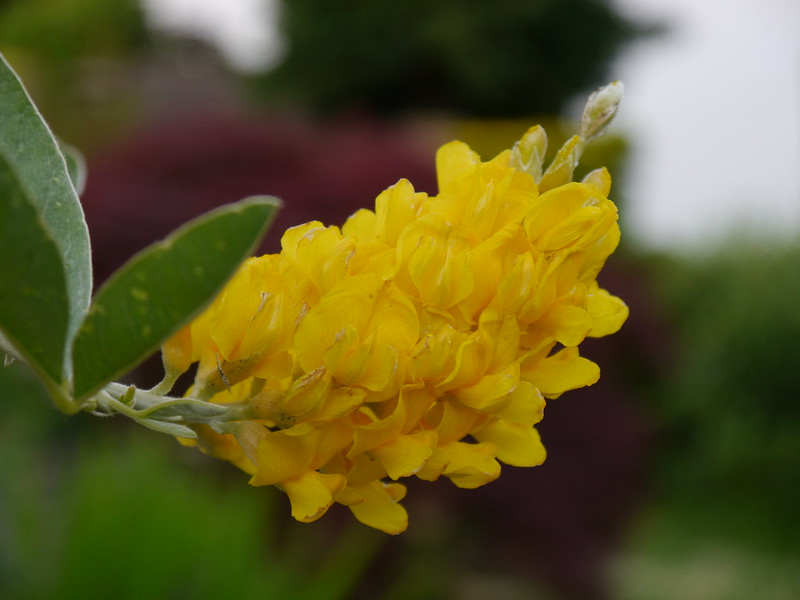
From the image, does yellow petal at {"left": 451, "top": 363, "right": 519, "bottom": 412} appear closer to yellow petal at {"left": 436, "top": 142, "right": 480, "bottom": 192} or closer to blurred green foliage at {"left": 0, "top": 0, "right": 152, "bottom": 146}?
yellow petal at {"left": 436, "top": 142, "right": 480, "bottom": 192}

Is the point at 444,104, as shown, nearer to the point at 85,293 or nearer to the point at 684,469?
the point at 684,469

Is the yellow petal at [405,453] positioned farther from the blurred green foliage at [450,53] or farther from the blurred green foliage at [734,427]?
the blurred green foliage at [450,53]

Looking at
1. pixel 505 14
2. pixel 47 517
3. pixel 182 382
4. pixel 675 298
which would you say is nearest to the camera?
pixel 47 517

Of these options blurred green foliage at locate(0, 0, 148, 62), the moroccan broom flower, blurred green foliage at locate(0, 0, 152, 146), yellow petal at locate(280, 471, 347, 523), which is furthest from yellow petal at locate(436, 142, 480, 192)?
blurred green foliage at locate(0, 0, 148, 62)

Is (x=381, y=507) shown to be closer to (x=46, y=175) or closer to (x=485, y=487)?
(x=46, y=175)

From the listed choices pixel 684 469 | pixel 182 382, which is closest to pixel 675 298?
pixel 684 469

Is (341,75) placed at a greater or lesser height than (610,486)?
greater
